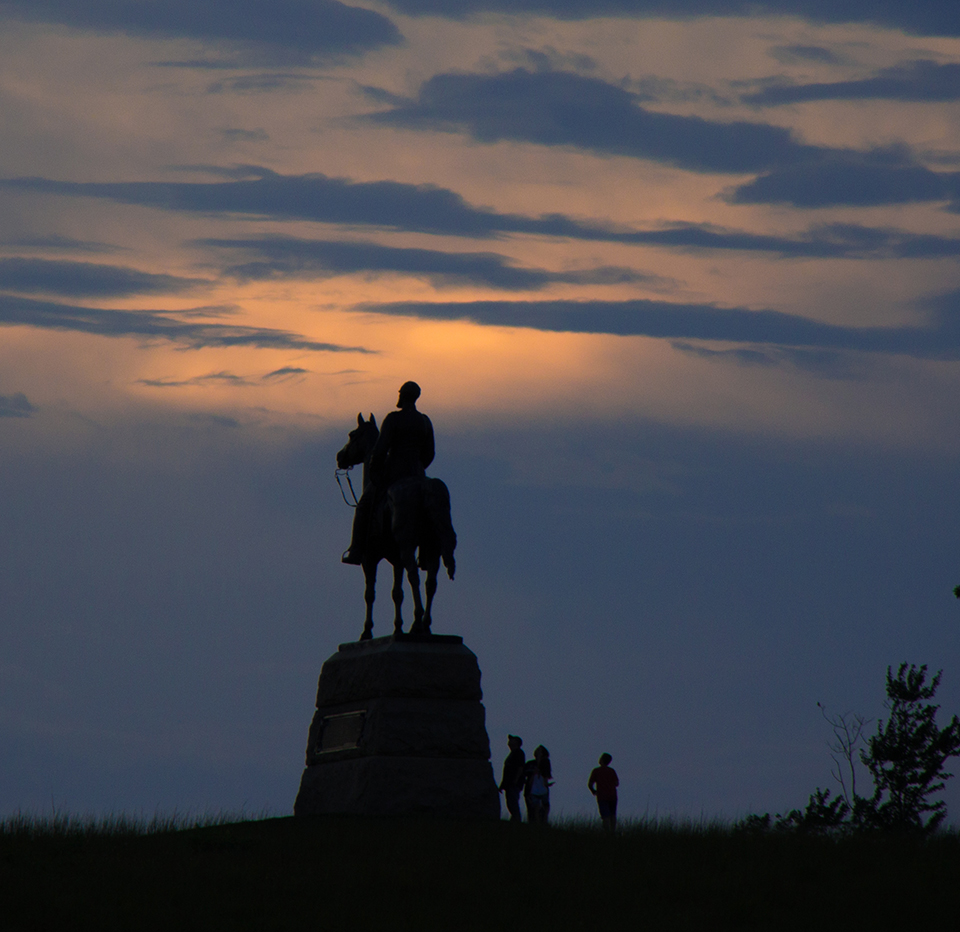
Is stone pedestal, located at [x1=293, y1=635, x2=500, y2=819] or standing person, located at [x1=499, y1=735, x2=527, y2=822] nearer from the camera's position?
stone pedestal, located at [x1=293, y1=635, x2=500, y2=819]

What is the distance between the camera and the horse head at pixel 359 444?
79.5 ft

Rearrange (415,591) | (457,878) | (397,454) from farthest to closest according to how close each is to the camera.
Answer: (397,454)
(415,591)
(457,878)

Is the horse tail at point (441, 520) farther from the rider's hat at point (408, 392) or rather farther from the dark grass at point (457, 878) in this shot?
the dark grass at point (457, 878)

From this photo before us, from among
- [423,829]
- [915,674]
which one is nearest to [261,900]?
[423,829]

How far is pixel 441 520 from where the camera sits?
2211 centimetres

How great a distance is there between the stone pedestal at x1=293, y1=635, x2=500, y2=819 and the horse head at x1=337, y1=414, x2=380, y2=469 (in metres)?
3.31

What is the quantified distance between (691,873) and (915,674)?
24857 millimetres

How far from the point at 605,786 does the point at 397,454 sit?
19.0 feet

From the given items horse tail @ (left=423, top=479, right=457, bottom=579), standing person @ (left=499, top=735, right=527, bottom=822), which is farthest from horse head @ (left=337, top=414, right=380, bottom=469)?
standing person @ (left=499, top=735, right=527, bottom=822)

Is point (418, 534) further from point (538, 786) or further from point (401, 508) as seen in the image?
point (538, 786)

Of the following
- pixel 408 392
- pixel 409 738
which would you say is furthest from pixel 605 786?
pixel 408 392

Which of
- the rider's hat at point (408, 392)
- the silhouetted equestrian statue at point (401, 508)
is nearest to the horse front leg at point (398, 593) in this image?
the silhouetted equestrian statue at point (401, 508)

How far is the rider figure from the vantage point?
23000 millimetres

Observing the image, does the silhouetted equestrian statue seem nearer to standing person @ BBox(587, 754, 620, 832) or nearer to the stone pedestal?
the stone pedestal
